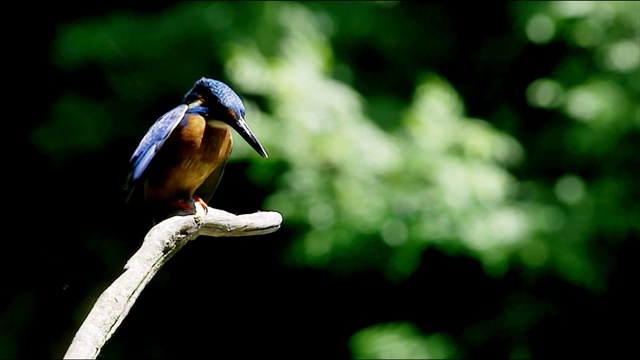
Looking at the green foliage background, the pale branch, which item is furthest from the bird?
the green foliage background

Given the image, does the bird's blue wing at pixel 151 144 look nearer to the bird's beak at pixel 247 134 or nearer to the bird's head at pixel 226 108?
the bird's head at pixel 226 108

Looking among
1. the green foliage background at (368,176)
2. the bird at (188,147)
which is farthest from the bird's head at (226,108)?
the green foliage background at (368,176)

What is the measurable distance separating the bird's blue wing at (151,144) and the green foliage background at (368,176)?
1.28 metres

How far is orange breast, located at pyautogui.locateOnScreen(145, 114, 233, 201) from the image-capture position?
2.36 meters

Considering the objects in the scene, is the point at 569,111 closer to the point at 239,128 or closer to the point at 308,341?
the point at 308,341

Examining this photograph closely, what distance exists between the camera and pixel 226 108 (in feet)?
7.48

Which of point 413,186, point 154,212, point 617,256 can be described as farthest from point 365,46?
point 154,212

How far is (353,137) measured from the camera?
3695 mm

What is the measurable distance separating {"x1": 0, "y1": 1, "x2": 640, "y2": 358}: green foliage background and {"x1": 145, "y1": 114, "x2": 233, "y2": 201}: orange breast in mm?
1278

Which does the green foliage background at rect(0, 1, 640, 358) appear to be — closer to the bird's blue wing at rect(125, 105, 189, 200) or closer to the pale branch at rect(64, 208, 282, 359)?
the bird's blue wing at rect(125, 105, 189, 200)

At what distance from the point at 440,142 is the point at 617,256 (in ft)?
4.53

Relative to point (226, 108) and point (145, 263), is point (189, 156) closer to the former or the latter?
point (226, 108)

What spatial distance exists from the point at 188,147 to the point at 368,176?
4.95ft

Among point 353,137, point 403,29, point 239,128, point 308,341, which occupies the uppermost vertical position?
point 403,29
